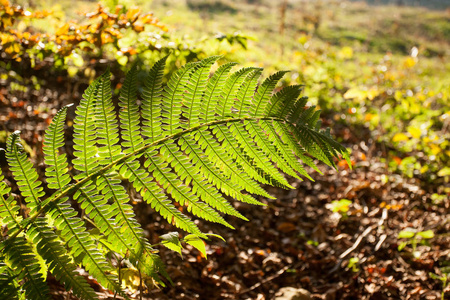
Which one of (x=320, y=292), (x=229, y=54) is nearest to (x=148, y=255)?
(x=320, y=292)

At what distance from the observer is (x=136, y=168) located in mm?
1257

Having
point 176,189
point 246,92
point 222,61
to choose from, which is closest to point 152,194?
point 176,189

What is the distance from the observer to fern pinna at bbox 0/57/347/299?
1.09 metres

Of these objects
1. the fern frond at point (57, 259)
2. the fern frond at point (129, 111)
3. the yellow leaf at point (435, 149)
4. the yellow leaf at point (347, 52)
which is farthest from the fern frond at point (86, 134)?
the yellow leaf at point (347, 52)

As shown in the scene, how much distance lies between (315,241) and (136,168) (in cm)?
238

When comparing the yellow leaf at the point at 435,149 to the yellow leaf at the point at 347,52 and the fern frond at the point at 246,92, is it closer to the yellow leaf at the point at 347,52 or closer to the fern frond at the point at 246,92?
the yellow leaf at the point at 347,52

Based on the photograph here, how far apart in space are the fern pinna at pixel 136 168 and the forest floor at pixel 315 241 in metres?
0.75

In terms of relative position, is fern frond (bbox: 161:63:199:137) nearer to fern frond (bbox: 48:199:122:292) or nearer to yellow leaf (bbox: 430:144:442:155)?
fern frond (bbox: 48:199:122:292)

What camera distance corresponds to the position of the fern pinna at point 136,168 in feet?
3.58

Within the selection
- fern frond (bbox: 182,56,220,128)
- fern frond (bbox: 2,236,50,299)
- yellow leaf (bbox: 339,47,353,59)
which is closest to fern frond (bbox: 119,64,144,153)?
fern frond (bbox: 182,56,220,128)

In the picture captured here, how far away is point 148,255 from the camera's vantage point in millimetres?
1168

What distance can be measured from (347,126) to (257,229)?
3122mm

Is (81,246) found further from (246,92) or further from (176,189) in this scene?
(246,92)

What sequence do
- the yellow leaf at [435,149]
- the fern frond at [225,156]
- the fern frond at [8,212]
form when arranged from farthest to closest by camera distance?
the yellow leaf at [435,149] < the fern frond at [225,156] < the fern frond at [8,212]
